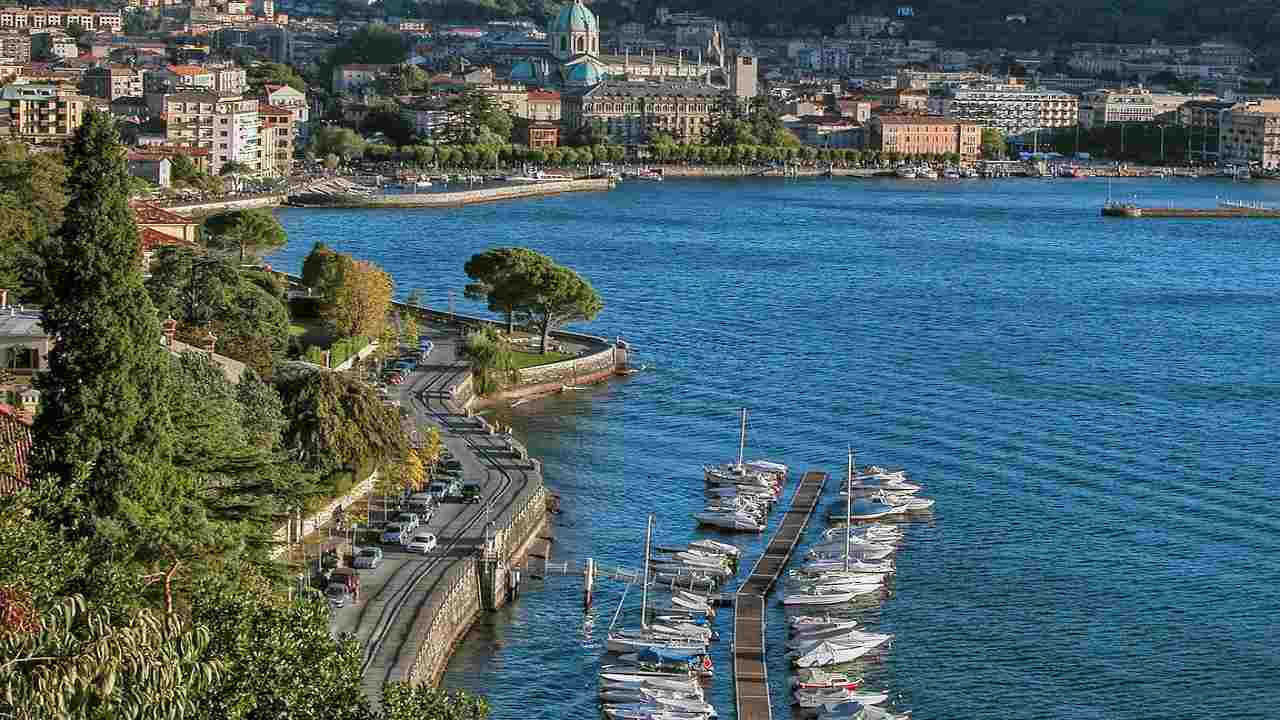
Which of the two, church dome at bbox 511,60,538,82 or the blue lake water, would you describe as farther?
church dome at bbox 511,60,538,82

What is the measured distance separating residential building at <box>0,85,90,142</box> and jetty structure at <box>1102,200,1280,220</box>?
22.7 meters

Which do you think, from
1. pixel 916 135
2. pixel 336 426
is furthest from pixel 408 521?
pixel 916 135

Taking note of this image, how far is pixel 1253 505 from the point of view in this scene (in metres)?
18.9

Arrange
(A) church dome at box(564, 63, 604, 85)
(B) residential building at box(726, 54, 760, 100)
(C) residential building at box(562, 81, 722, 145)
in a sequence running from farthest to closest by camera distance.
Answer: (B) residential building at box(726, 54, 760, 100)
(A) church dome at box(564, 63, 604, 85)
(C) residential building at box(562, 81, 722, 145)

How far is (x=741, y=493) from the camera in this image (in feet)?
60.7

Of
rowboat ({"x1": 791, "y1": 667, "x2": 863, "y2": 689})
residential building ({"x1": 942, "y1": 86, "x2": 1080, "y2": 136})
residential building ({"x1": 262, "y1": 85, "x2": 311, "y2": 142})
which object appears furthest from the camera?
residential building ({"x1": 942, "y1": 86, "x2": 1080, "y2": 136})

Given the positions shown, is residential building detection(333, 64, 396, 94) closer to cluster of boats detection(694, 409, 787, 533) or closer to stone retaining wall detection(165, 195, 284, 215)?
stone retaining wall detection(165, 195, 284, 215)

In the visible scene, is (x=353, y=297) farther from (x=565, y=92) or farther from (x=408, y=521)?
(x=565, y=92)

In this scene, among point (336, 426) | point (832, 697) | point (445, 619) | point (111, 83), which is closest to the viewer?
point (832, 697)

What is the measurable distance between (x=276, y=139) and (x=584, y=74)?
21.8 metres

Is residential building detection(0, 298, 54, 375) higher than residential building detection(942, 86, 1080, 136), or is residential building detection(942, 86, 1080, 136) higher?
residential building detection(942, 86, 1080, 136)

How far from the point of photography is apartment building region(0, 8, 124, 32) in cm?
9044

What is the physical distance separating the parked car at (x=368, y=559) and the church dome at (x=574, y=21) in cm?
6916

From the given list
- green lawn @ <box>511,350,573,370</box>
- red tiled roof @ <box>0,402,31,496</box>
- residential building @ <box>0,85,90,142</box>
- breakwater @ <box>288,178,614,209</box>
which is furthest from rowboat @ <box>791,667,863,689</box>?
residential building @ <box>0,85,90,142</box>
